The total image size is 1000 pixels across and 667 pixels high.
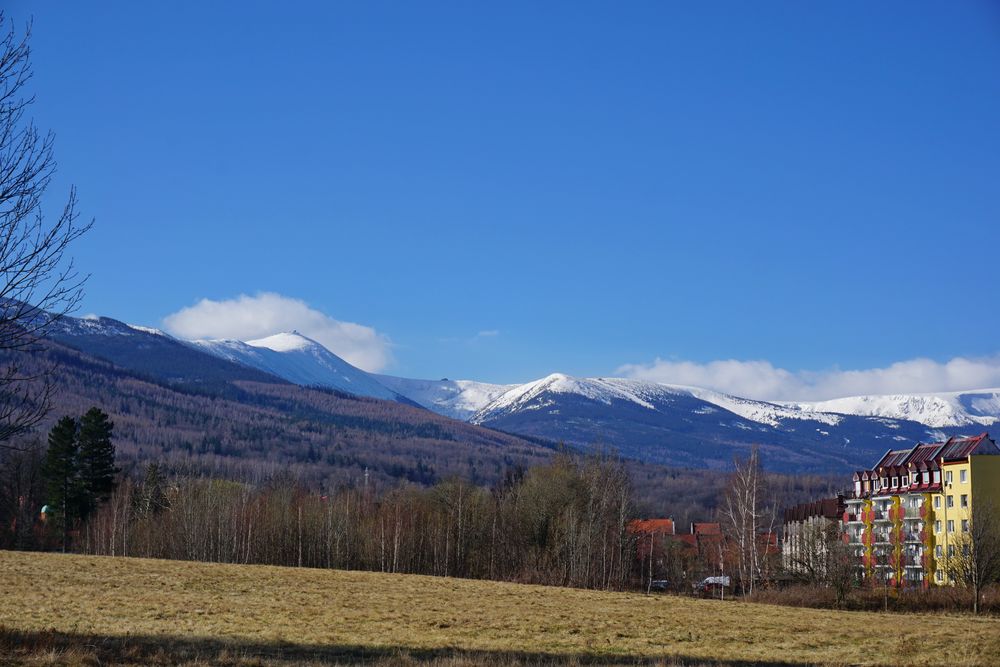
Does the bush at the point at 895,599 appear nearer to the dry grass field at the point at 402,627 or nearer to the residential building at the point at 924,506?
the dry grass field at the point at 402,627

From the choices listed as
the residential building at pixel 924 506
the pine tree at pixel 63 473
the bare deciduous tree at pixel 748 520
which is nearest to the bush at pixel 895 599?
the bare deciduous tree at pixel 748 520

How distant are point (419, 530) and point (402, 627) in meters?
67.0

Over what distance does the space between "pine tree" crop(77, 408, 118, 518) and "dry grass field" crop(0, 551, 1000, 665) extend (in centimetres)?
4255

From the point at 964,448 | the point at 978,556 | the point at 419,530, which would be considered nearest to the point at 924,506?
A: the point at 964,448

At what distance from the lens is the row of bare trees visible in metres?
91.2

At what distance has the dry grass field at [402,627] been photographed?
26328mm

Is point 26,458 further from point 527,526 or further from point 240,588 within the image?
point 240,588

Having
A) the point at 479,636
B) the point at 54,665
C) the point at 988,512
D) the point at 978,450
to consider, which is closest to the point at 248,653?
the point at 54,665

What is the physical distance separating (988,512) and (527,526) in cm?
3882

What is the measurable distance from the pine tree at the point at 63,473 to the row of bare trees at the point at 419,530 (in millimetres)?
2344

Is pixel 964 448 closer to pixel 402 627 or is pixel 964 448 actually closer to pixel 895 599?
pixel 895 599

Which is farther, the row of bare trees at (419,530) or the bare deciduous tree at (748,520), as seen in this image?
the row of bare trees at (419,530)

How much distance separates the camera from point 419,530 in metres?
101

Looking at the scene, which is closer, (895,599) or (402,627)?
(402,627)
